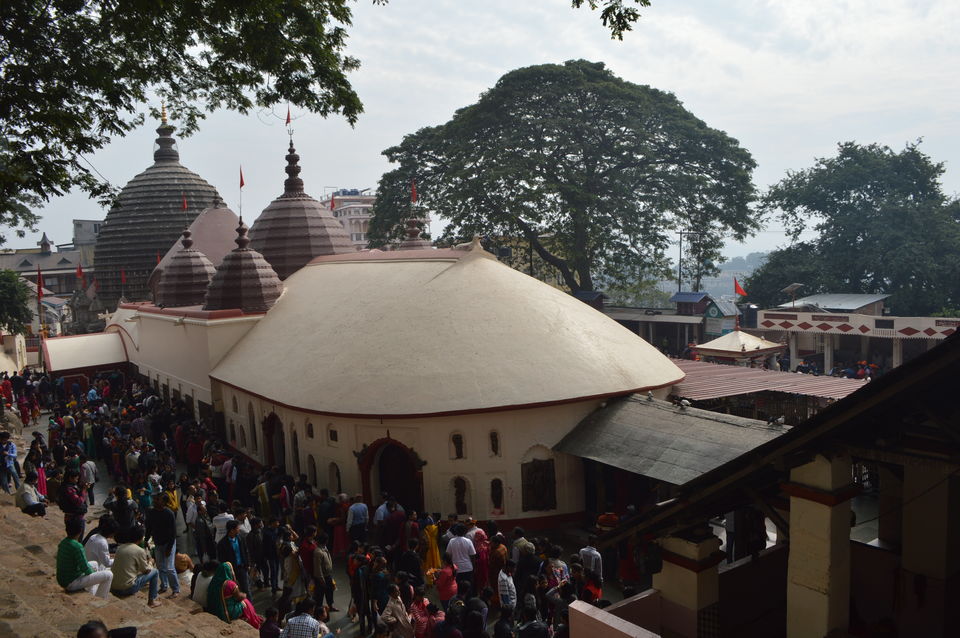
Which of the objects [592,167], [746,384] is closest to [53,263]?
[592,167]

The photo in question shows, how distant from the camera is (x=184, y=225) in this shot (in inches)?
1700

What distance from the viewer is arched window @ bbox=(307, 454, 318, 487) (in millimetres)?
17598

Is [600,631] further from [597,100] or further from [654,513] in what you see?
[597,100]

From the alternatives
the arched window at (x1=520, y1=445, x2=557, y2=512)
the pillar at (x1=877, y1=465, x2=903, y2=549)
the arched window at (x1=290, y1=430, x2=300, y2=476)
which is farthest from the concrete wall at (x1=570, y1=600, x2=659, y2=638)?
the arched window at (x1=290, y1=430, x2=300, y2=476)

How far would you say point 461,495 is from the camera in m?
15.7

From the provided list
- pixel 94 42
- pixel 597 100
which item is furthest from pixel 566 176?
pixel 94 42

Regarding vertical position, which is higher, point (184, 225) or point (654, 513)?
point (184, 225)

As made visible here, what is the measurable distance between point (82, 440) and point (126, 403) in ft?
15.9

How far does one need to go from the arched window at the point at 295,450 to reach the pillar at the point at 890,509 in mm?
13534

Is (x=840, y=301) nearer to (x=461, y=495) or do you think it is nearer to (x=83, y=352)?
(x=461, y=495)

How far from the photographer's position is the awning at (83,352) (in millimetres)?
32125

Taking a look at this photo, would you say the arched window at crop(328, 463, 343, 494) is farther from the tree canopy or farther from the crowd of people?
the tree canopy

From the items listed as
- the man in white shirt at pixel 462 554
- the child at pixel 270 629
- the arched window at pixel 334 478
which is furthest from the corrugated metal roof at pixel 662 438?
the child at pixel 270 629

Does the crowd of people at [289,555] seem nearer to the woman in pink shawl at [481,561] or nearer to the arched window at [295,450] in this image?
the woman in pink shawl at [481,561]
